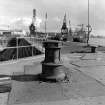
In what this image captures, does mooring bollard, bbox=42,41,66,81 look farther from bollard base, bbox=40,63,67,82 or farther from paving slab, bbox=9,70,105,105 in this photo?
paving slab, bbox=9,70,105,105

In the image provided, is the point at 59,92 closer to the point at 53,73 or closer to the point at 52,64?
the point at 53,73

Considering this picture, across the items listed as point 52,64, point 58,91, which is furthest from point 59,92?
point 52,64

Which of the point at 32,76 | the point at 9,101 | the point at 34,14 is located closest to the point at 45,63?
the point at 32,76

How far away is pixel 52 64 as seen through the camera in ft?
20.4

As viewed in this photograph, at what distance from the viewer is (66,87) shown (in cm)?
566

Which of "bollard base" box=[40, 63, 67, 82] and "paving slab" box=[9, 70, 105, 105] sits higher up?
"bollard base" box=[40, 63, 67, 82]

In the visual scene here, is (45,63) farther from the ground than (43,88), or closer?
farther from the ground

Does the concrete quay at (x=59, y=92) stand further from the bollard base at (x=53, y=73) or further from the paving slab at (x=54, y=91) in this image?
the bollard base at (x=53, y=73)

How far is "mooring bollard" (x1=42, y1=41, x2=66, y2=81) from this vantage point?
20.3 feet

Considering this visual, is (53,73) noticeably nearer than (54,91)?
No

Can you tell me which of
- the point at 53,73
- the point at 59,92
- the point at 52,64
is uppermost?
the point at 52,64

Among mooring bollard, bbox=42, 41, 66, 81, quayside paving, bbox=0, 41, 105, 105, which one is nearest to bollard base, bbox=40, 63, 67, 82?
mooring bollard, bbox=42, 41, 66, 81

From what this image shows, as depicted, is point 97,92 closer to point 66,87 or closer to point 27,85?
point 66,87

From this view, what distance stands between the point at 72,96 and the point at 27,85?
1503 mm
